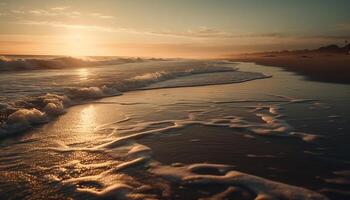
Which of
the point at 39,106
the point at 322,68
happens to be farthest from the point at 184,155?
the point at 322,68

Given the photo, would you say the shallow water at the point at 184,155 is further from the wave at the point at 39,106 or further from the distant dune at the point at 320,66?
the distant dune at the point at 320,66

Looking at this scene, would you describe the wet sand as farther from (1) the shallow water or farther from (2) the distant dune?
(1) the shallow water

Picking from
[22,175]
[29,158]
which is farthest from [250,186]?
[29,158]

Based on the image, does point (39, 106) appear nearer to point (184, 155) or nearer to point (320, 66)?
point (184, 155)

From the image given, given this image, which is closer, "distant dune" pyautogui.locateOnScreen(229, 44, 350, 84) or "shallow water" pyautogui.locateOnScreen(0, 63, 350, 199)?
"shallow water" pyautogui.locateOnScreen(0, 63, 350, 199)

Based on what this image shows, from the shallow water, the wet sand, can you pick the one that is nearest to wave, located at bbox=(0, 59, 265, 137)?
the shallow water

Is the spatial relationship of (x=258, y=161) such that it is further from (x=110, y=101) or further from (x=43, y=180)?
(x=110, y=101)

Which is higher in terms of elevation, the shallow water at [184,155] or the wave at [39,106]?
the wave at [39,106]

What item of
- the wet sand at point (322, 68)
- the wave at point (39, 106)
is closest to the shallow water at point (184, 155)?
the wave at point (39, 106)

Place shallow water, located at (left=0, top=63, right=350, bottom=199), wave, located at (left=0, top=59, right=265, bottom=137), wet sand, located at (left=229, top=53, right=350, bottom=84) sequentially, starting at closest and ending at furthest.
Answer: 1. shallow water, located at (left=0, top=63, right=350, bottom=199)
2. wave, located at (left=0, top=59, right=265, bottom=137)
3. wet sand, located at (left=229, top=53, right=350, bottom=84)
